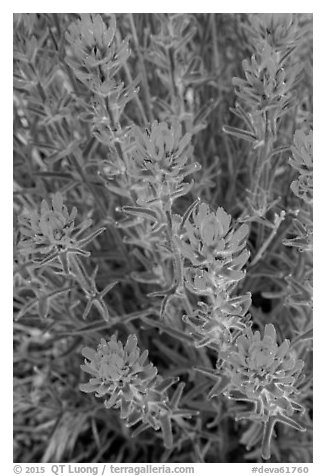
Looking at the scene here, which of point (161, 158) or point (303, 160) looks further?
point (303, 160)

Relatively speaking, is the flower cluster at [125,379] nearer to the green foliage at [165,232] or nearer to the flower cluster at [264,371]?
the green foliage at [165,232]

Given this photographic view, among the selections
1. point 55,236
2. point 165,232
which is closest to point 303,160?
point 165,232

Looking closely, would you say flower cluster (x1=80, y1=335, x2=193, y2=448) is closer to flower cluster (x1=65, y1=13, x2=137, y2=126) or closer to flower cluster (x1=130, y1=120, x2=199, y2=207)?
flower cluster (x1=130, y1=120, x2=199, y2=207)

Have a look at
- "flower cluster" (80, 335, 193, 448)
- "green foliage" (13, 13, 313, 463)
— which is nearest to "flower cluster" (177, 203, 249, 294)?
"green foliage" (13, 13, 313, 463)

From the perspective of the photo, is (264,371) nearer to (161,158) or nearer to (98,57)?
(161,158)

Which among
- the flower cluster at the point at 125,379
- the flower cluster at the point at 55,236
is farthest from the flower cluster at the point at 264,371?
the flower cluster at the point at 55,236

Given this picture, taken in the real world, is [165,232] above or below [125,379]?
above

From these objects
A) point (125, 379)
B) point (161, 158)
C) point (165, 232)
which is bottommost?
point (125, 379)

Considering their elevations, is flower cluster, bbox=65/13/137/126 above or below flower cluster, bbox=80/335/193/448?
above
